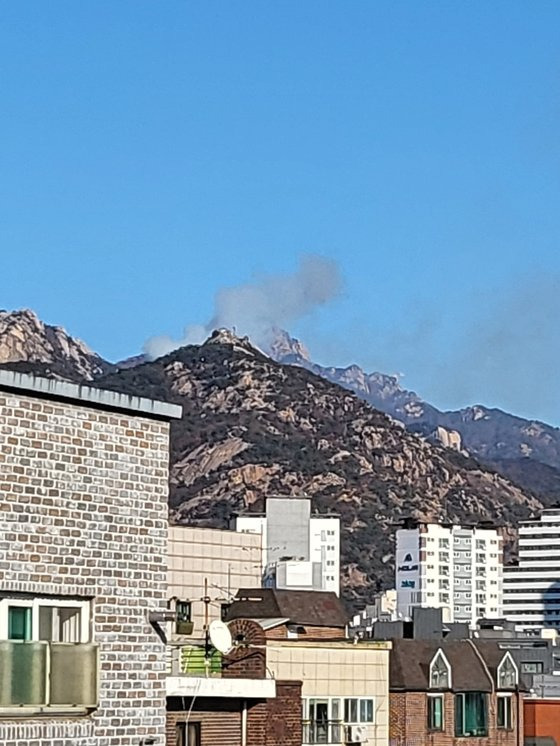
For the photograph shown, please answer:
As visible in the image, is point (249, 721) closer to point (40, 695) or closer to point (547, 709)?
point (40, 695)

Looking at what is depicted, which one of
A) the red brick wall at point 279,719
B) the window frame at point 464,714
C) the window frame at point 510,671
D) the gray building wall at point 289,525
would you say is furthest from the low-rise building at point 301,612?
the gray building wall at point 289,525

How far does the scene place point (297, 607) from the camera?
52.6 metres

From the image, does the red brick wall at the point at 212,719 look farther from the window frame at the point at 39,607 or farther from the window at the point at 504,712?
the window at the point at 504,712

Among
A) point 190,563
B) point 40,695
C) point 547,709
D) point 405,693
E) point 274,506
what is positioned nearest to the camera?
point 40,695

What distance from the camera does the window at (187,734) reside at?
3102cm

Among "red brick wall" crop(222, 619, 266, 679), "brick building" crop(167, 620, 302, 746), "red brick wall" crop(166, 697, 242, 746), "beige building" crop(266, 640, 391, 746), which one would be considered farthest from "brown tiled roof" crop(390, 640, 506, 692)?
"red brick wall" crop(166, 697, 242, 746)

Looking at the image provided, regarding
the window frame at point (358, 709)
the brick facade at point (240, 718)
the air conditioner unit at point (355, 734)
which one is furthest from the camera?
the window frame at point (358, 709)

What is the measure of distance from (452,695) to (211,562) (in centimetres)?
2346

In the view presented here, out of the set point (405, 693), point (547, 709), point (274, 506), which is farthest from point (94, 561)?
point (274, 506)

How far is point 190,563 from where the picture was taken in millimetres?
74875

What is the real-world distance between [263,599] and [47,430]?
118ft

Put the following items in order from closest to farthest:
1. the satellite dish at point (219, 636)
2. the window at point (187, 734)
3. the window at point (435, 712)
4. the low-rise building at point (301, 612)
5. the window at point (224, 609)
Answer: the satellite dish at point (219, 636) → the window at point (187, 734) → the low-rise building at point (301, 612) → the window at point (435, 712) → the window at point (224, 609)

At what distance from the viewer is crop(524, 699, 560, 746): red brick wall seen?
65.1m

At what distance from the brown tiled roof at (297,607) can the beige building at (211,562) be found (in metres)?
12.9
